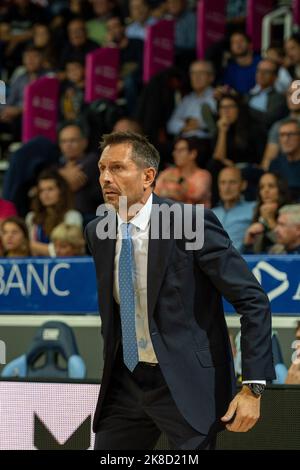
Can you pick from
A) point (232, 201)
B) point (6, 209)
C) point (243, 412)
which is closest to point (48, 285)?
point (232, 201)

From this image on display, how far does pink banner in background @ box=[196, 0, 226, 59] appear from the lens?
12.0 m

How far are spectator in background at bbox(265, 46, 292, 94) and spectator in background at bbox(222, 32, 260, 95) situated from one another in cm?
43

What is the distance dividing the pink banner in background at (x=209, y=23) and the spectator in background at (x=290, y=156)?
10.8 ft

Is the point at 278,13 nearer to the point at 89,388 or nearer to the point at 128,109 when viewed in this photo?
the point at 128,109

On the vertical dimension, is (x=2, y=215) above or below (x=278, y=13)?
below

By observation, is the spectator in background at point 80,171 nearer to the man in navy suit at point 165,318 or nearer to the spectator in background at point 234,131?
the spectator in background at point 234,131

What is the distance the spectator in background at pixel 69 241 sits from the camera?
25.9 ft

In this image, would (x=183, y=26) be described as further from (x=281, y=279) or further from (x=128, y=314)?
(x=128, y=314)

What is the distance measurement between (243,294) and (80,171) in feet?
20.1

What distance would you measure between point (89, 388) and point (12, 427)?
412mm

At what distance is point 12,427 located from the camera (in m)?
5.00

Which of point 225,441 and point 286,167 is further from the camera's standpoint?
point 286,167

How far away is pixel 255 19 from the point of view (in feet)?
39.7

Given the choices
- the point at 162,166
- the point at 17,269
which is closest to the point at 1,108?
the point at 162,166
